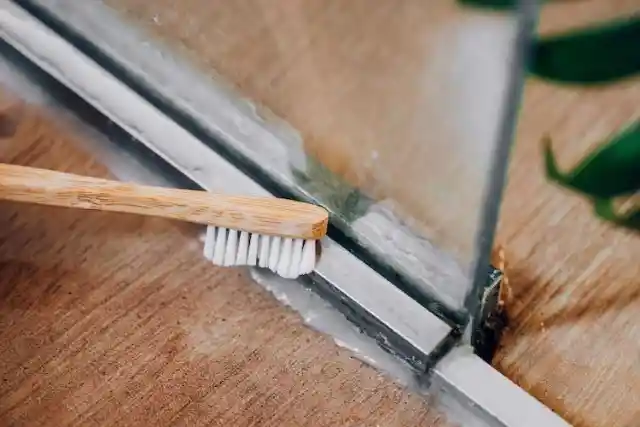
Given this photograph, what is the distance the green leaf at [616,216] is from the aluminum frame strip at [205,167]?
0.17 meters

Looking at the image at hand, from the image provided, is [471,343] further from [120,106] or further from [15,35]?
[15,35]

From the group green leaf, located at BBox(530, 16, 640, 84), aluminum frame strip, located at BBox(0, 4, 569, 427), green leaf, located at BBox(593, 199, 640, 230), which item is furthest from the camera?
aluminum frame strip, located at BBox(0, 4, 569, 427)

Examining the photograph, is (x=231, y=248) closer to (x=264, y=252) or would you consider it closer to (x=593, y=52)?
(x=264, y=252)

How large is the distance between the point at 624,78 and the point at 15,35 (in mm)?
625

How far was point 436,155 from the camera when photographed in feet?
2.17

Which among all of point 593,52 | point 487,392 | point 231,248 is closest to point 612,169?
point 593,52

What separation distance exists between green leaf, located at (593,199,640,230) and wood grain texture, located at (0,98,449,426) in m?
0.23

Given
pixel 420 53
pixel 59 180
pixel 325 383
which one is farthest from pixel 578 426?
pixel 59 180

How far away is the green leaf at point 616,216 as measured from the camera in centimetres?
59

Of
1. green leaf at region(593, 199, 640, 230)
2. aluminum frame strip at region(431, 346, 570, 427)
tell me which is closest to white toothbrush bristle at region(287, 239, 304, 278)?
aluminum frame strip at region(431, 346, 570, 427)

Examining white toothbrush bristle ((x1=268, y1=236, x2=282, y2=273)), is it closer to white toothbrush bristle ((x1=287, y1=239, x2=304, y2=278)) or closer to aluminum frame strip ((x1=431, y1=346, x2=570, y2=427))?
white toothbrush bristle ((x1=287, y1=239, x2=304, y2=278))

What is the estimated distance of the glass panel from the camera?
0.60 meters

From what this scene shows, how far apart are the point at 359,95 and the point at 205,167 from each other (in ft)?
0.52

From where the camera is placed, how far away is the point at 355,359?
2.46 feet
